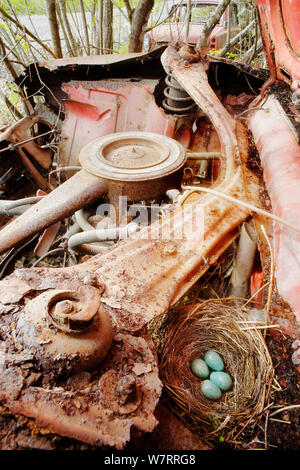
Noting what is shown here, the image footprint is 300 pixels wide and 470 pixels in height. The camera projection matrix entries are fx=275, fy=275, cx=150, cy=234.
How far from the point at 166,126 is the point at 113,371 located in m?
3.09

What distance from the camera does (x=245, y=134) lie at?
8.11 feet

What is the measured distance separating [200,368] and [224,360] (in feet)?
0.59

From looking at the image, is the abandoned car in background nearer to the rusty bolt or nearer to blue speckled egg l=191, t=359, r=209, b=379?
the rusty bolt

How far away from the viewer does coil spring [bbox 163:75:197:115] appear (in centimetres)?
318

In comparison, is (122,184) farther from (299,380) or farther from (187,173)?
(299,380)

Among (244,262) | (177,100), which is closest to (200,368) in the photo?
(244,262)

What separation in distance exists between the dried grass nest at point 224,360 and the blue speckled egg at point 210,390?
0.08 feet

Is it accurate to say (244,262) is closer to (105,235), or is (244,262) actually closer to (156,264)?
(156,264)

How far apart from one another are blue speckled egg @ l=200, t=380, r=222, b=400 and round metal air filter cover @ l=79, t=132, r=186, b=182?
1581 mm

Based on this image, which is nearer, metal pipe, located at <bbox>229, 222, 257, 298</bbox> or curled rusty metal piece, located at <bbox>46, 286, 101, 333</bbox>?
curled rusty metal piece, located at <bbox>46, 286, 101, 333</bbox>

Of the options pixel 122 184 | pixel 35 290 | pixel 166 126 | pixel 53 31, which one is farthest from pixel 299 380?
pixel 53 31

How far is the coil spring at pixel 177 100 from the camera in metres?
3.18

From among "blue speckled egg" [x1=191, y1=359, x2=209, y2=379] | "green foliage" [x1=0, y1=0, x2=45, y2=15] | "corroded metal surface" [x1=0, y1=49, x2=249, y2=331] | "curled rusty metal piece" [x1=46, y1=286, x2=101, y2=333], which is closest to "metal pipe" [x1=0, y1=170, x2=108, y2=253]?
"corroded metal surface" [x1=0, y1=49, x2=249, y2=331]

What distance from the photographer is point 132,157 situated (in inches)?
107
